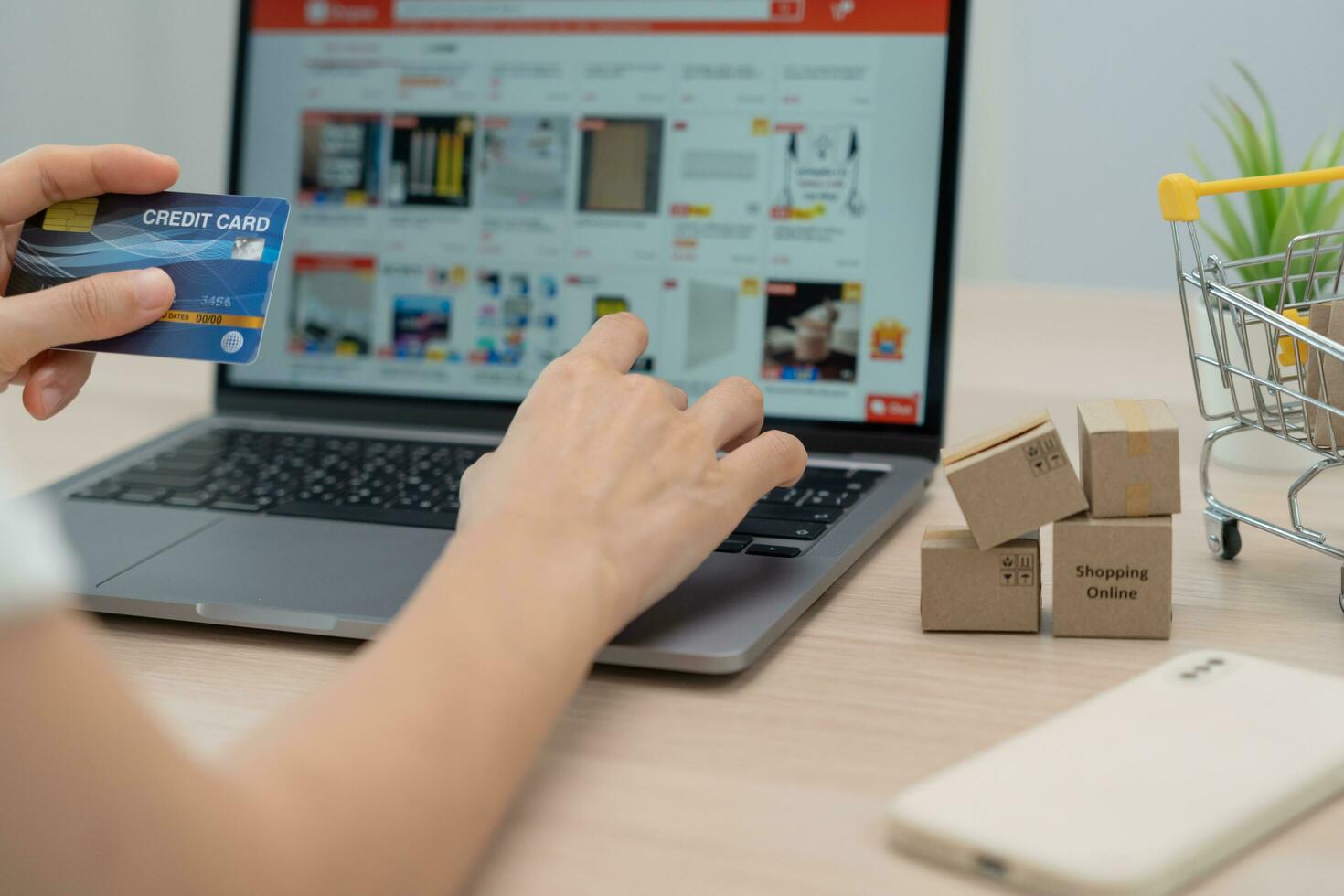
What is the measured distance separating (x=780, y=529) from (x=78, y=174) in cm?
47

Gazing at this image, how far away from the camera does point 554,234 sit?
1.03 metres

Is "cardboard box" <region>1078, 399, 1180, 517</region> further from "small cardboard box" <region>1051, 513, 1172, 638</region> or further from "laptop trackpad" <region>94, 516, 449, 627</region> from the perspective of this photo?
"laptop trackpad" <region>94, 516, 449, 627</region>

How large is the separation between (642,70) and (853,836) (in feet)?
2.41

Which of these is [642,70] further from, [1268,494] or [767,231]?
[1268,494]

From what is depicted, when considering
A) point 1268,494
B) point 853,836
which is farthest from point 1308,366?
point 853,836

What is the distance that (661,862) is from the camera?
42cm

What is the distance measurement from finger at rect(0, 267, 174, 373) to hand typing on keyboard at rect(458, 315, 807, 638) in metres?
0.24

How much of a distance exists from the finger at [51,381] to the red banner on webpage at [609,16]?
45cm

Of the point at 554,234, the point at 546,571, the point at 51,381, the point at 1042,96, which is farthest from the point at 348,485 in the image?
the point at 1042,96

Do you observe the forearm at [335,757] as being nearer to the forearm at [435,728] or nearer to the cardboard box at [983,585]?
the forearm at [435,728]

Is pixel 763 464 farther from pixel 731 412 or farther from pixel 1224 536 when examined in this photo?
pixel 1224 536

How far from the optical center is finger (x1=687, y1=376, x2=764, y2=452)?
2.14ft

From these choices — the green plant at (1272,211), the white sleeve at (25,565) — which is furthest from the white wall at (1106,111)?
the white sleeve at (25,565)

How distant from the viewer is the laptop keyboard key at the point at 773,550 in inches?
26.7
